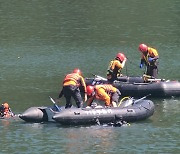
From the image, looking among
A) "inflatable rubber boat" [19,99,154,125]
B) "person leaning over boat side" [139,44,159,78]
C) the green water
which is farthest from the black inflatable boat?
"person leaning over boat side" [139,44,159,78]

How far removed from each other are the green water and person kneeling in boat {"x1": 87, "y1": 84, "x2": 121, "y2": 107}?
142 cm

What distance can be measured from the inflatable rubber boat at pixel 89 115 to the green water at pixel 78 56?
14.0 inches

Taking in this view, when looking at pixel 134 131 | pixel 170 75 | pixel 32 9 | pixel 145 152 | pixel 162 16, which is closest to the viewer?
pixel 145 152

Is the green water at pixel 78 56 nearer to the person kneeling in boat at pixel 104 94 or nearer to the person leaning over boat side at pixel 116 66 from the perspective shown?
the person kneeling in boat at pixel 104 94

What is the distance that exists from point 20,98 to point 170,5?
44.3m

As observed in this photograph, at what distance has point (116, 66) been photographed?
1330 inches

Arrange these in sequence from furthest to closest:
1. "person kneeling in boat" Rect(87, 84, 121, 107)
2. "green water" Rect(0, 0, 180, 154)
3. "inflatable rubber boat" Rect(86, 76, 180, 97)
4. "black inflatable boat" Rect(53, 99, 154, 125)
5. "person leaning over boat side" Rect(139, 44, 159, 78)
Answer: "person leaning over boat side" Rect(139, 44, 159, 78)
"inflatable rubber boat" Rect(86, 76, 180, 97)
"person kneeling in boat" Rect(87, 84, 121, 107)
"black inflatable boat" Rect(53, 99, 154, 125)
"green water" Rect(0, 0, 180, 154)

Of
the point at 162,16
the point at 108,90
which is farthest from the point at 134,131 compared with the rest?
the point at 162,16

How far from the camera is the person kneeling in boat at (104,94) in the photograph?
29.9m

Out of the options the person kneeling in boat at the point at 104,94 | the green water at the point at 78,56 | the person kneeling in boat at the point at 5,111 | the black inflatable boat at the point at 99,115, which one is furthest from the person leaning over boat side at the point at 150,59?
the person kneeling in boat at the point at 5,111

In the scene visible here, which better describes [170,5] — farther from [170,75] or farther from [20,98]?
[20,98]

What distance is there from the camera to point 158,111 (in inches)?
1289

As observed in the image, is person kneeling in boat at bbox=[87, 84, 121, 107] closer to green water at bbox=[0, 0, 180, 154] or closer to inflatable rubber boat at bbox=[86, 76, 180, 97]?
green water at bbox=[0, 0, 180, 154]

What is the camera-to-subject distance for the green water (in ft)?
90.1
